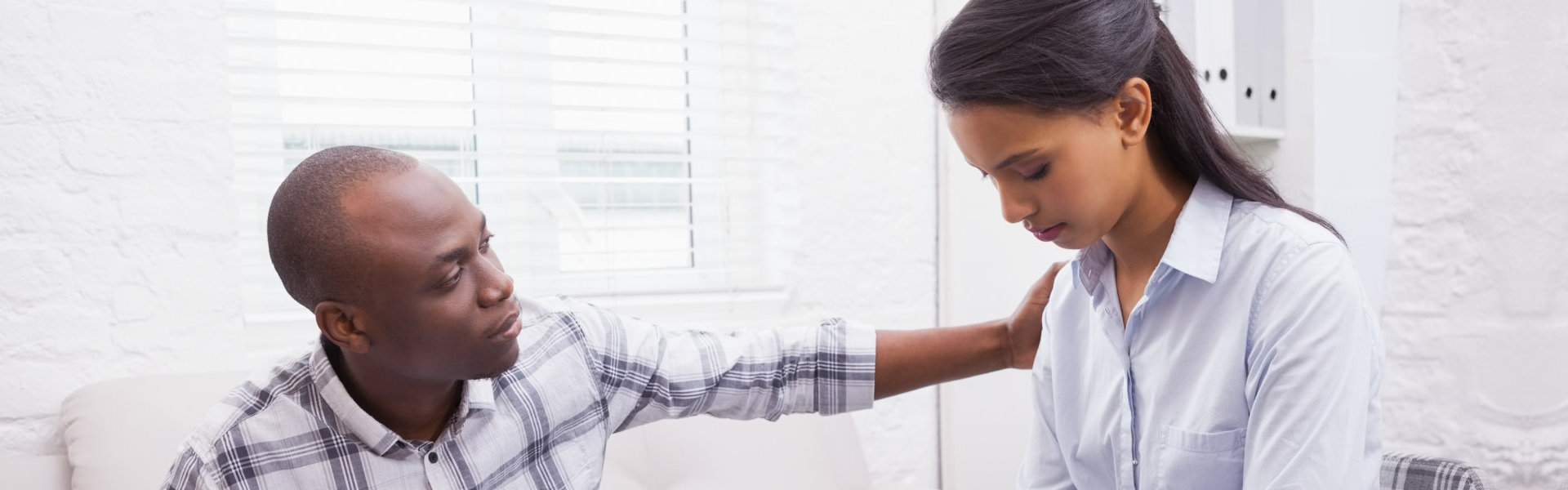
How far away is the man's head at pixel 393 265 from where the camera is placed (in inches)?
37.5

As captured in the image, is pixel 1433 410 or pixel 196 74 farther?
pixel 1433 410

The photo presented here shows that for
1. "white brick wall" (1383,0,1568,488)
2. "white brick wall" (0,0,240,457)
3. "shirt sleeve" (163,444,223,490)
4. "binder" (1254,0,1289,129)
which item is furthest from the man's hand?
"white brick wall" (1383,0,1568,488)

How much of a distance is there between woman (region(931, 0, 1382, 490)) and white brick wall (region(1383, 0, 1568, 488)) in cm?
163

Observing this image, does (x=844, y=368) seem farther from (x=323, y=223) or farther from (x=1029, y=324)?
(x=323, y=223)

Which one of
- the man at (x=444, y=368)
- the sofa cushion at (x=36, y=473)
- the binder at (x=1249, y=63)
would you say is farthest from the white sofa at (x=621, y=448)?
the binder at (x=1249, y=63)

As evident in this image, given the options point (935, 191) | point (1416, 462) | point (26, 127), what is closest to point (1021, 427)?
point (935, 191)

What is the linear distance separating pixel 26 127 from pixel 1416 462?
1899 mm

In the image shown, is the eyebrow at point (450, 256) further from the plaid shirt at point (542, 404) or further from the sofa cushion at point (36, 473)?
the sofa cushion at point (36, 473)

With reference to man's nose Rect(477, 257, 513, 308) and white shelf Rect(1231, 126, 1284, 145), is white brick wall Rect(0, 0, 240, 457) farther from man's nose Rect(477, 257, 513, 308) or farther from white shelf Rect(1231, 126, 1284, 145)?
white shelf Rect(1231, 126, 1284, 145)

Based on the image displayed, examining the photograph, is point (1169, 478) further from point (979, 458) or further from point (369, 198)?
point (979, 458)

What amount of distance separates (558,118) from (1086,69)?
125 centimetres

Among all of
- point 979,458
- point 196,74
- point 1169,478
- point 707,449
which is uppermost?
point 196,74

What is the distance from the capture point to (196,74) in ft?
4.91

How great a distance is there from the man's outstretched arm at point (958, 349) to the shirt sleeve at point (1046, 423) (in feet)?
0.11
